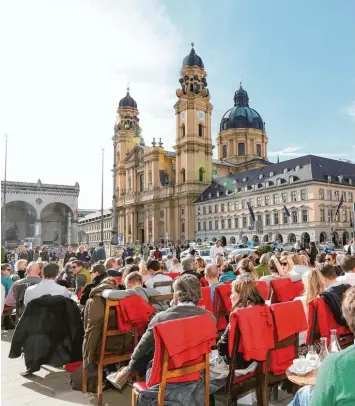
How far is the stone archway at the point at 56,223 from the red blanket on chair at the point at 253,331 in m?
65.2

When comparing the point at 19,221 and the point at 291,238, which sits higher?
the point at 19,221

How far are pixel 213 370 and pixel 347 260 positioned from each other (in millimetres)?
3998

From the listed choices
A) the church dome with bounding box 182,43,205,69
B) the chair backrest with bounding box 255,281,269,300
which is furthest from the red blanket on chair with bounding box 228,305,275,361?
the church dome with bounding box 182,43,205,69

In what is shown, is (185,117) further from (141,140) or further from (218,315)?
(218,315)

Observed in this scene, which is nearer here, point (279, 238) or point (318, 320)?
point (318, 320)

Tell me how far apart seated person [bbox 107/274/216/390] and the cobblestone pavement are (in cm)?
102

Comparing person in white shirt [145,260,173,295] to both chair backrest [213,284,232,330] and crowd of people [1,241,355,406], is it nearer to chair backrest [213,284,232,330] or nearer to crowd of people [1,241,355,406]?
crowd of people [1,241,355,406]

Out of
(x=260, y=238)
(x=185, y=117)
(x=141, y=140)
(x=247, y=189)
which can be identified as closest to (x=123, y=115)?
(x=141, y=140)

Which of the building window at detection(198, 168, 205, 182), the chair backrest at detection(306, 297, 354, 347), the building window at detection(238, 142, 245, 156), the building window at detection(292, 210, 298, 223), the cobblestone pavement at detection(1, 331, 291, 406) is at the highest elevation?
the building window at detection(238, 142, 245, 156)

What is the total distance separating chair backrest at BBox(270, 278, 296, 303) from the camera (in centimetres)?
754

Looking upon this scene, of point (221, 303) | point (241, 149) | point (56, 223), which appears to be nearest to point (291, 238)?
point (241, 149)

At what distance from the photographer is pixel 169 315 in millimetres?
3984

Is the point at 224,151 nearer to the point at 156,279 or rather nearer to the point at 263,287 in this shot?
the point at 263,287

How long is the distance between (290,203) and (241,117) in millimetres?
34958
